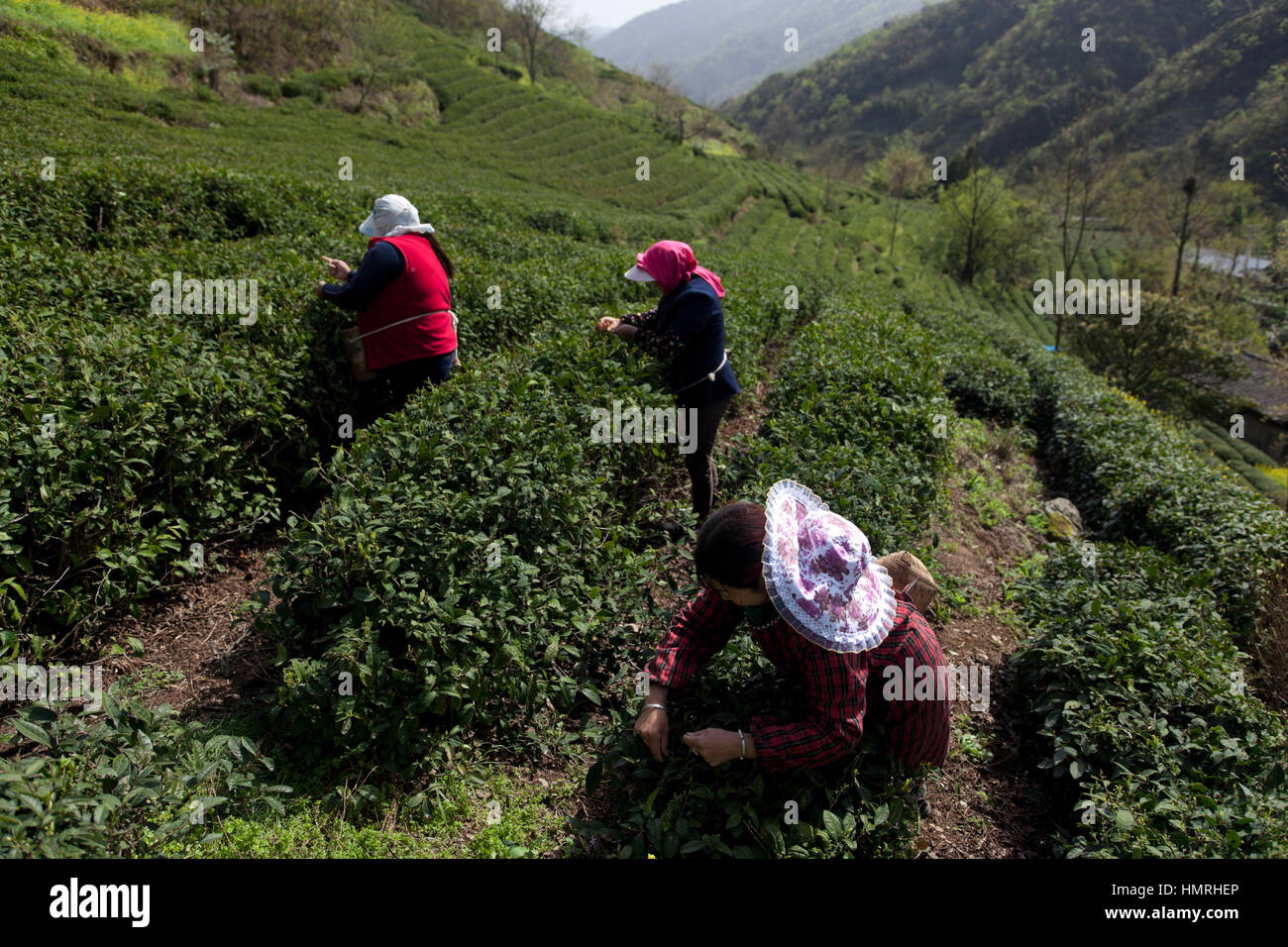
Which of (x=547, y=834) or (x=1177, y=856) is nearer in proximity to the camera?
(x=1177, y=856)

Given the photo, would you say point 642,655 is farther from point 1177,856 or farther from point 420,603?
point 1177,856

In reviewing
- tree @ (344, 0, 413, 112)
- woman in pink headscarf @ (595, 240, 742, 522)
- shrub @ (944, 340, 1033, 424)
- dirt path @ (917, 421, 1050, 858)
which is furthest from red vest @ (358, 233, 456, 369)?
tree @ (344, 0, 413, 112)

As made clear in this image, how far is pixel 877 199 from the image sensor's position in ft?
220

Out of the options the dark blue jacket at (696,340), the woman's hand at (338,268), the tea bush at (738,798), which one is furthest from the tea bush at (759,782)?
the woman's hand at (338,268)

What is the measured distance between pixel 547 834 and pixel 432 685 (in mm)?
734

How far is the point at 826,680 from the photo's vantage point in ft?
6.50

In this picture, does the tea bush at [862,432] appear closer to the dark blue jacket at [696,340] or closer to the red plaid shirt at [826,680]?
the dark blue jacket at [696,340]

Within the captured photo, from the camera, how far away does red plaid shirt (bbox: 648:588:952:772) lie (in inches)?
78.2

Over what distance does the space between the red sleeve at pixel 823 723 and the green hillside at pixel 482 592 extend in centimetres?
18

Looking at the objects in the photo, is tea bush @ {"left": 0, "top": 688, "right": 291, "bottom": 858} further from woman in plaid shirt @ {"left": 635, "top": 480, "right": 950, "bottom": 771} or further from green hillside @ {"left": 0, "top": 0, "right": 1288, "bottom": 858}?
woman in plaid shirt @ {"left": 635, "top": 480, "right": 950, "bottom": 771}

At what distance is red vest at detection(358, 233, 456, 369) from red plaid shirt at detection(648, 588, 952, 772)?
10.7 feet

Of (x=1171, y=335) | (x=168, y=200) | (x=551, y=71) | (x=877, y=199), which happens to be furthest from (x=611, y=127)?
(x=168, y=200)

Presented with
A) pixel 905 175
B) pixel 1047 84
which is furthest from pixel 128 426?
pixel 1047 84

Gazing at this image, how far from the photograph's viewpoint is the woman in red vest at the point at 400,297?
4.41m
